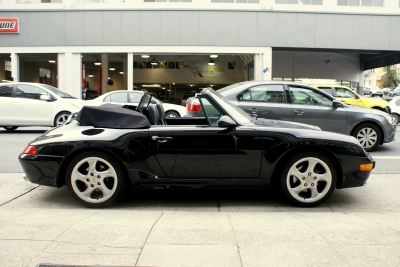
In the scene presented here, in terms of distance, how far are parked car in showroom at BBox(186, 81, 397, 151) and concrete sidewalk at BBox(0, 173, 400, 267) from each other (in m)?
3.29

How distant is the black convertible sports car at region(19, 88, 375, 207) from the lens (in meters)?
4.44

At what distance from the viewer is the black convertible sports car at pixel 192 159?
444 centimetres

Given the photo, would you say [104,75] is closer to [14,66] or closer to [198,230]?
[14,66]

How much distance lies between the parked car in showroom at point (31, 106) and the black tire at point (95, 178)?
7.73 metres

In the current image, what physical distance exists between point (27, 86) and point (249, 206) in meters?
9.72

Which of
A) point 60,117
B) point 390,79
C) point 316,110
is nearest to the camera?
point 316,110

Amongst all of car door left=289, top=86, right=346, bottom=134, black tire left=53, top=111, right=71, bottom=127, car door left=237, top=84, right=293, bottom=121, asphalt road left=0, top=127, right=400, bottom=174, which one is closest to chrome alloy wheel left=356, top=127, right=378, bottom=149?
asphalt road left=0, top=127, right=400, bottom=174

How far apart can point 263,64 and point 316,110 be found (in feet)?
42.1

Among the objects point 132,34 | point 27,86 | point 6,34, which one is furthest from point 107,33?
point 27,86

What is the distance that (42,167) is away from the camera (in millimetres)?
4484

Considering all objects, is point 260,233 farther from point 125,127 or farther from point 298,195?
point 125,127

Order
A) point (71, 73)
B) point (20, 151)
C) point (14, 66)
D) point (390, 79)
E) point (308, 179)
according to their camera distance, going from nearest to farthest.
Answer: point (308, 179), point (20, 151), point (71, 73), point (14, 66), point (390, 79)

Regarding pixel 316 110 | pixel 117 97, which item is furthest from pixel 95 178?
pixel 117 97

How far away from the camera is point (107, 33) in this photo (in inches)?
803
